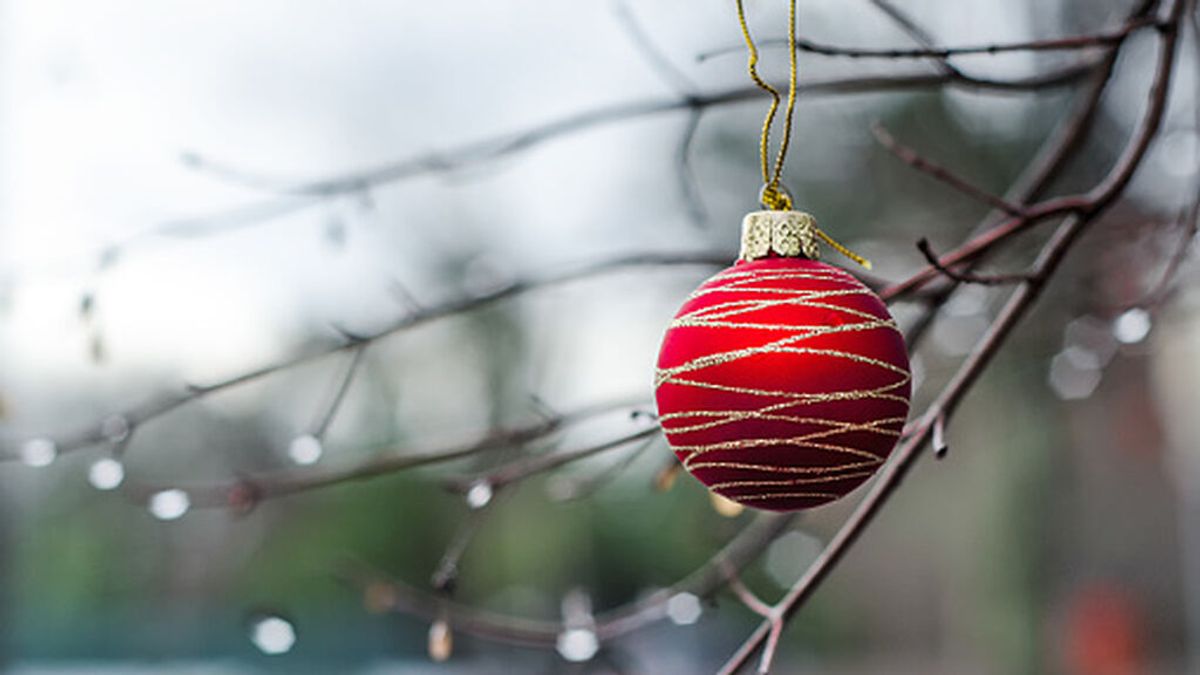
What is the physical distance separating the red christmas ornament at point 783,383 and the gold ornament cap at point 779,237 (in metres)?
0.02

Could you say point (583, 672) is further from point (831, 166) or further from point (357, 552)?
point (357, 552)

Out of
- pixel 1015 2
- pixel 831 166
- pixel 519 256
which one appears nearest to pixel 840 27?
pixel 1015 2

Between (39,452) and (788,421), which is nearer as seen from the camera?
(788,421)

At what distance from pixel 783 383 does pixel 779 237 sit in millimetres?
101

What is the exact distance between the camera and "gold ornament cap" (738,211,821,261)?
66cm

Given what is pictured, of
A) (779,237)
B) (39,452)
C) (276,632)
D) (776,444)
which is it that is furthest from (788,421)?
(39,452)

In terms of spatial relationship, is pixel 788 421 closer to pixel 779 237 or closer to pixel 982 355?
pixel 779 237

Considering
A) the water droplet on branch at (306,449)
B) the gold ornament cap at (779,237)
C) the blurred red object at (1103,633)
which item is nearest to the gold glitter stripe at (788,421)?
the gold ornament cap at (779,237)

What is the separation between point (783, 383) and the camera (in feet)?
1.96

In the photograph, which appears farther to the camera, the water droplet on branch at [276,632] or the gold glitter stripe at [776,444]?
the water droplet on branch at [276,632]

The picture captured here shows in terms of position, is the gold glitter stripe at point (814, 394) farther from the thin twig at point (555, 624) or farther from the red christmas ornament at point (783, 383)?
the thin twig at point (555, 624)

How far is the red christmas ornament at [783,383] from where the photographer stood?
601 millimetres

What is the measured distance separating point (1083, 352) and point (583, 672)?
2.87ft

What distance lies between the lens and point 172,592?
6.07 m
